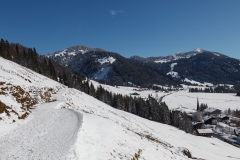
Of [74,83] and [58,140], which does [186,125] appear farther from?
[58,140]

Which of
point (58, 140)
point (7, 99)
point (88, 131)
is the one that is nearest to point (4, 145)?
point (58, 140)

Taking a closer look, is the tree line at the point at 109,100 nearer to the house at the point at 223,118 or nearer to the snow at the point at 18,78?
the house at the point at 223,118

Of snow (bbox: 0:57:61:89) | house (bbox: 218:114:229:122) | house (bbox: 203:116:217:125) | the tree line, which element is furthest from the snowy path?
house (bbox: 218:114:229:122)

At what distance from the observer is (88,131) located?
580 inches

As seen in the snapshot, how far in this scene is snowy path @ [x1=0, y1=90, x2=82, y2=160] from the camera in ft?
35.6

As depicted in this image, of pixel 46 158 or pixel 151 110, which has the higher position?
pixel 46 158

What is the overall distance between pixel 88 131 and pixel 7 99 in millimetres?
13458

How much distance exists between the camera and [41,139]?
13398 millimetres

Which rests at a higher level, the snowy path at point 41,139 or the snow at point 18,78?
the snow at point 18,78

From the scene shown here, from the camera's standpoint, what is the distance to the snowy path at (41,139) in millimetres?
10844

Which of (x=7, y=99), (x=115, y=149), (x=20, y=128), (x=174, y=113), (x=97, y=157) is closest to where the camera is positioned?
(x=97, y=157)

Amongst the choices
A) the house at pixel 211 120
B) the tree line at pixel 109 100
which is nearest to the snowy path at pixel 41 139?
the tree line at pixel 109 100

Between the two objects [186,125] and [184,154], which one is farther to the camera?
[186,125]

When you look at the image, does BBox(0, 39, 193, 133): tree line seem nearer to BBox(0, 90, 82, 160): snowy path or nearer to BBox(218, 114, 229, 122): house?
BBox(218, 114, 229, 122): house
